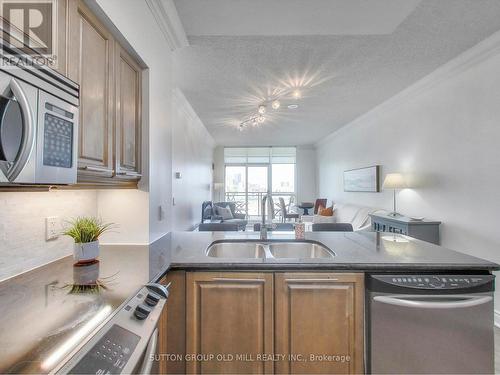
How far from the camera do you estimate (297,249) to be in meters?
1.94

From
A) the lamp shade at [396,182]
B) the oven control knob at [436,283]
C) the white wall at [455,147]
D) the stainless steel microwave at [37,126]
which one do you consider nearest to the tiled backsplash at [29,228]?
the stainless steel microwave at [37,126]

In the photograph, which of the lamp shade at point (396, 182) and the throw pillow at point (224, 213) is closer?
the lamp shade at point (396, 182)

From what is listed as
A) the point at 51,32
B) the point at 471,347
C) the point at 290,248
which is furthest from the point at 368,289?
the point at 51,32

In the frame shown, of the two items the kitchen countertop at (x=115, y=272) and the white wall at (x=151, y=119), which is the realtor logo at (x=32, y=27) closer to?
the white wall at (x=151, y=119)

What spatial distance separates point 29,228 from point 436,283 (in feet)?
6.68

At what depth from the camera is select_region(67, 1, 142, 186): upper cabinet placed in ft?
3.61

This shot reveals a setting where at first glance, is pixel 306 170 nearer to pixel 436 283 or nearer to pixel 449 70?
pixel 449 70

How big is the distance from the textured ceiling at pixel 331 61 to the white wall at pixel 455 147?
213 millimetres

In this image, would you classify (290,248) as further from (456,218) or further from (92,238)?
(456,218)

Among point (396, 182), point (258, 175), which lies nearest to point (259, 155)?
point (258, 175)

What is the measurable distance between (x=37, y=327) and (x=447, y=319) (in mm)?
1729

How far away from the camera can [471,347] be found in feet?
4.21

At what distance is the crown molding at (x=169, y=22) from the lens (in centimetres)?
177

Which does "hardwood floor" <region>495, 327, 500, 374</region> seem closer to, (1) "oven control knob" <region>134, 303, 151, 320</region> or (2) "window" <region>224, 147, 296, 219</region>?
(1) "oven control knob" <region>134, 303, 151, 320</region>
